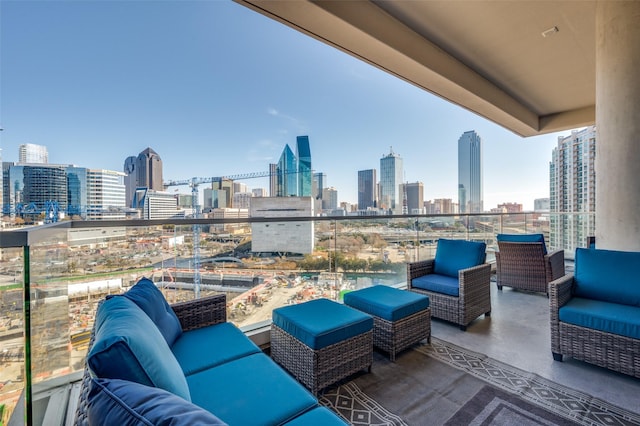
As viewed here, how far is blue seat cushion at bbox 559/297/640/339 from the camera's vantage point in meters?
1.98

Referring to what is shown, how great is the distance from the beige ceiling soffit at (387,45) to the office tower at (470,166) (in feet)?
15.0

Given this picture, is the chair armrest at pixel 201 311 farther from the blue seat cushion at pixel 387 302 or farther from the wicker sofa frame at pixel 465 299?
the wicker sofa frame at pixel 465 299

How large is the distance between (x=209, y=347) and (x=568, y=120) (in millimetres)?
8103

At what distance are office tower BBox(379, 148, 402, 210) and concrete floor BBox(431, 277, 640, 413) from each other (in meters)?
4.40

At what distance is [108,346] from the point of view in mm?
734

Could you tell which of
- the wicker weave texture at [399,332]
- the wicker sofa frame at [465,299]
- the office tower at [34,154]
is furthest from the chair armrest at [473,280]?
the office tower at [34,154]

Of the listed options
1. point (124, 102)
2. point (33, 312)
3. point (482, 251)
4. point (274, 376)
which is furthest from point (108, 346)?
point (124, 102)

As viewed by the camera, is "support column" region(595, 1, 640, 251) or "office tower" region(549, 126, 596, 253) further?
"office tower" region(549, 126, 596, 253)

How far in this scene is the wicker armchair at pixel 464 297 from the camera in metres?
2.89

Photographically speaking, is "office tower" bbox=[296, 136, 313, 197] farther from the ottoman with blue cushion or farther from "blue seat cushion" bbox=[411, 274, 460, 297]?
the ottoman with blue cushion

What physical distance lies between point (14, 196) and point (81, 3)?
17.7ft

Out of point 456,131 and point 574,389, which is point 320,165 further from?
point 574,389

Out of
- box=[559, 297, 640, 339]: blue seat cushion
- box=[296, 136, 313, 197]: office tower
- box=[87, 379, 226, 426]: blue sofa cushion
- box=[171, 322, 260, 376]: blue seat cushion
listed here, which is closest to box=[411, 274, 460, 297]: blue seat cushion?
box=[559, 297, 640, 339]: blue seat cushion

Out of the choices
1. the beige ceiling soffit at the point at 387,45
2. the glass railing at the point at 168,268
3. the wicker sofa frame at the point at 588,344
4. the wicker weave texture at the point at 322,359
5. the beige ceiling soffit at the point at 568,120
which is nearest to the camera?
the glass railing at the point at 168,268
